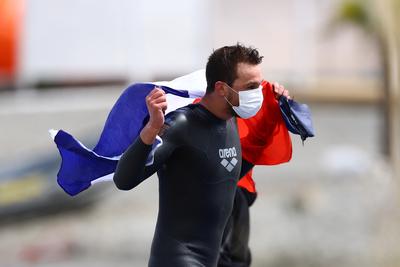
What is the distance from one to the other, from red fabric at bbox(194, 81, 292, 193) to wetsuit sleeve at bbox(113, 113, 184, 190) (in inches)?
24.8

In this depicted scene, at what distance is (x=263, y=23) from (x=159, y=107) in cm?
2207

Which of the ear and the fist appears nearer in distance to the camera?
the fist

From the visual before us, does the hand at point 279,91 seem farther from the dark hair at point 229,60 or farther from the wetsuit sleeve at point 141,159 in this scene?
the wetsuit sleeve at point 141,159

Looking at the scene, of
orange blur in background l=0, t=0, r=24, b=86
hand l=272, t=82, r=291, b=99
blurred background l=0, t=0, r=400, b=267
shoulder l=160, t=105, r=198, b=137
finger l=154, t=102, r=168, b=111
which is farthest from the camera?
orange blur in background l=0, t=0, r=24, b=86

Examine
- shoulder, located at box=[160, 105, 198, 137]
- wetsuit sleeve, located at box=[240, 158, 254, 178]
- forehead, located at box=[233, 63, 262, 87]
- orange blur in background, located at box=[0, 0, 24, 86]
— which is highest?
forehead, located at box=[233, 63, 262, 87]

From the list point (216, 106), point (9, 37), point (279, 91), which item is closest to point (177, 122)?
point (216, 106)

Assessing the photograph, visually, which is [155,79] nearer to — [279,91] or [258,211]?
[258,211]

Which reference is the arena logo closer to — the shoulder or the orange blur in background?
the shoulder

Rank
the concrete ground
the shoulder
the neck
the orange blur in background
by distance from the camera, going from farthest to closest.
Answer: the orange blur in background, the concrete ground, the neck, the shoulder

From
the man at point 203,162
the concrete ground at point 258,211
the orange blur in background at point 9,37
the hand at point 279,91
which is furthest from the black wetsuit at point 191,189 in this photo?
the orange blur in background at point 9,37

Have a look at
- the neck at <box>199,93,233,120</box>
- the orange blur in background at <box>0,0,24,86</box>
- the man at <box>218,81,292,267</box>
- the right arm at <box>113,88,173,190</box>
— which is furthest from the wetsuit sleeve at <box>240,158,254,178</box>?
the orange blur in background at <box>0,0,24,86</box>

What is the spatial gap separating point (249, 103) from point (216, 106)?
188mm

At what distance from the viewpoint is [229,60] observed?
4.74 metres

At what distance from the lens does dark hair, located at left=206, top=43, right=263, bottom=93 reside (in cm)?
474
